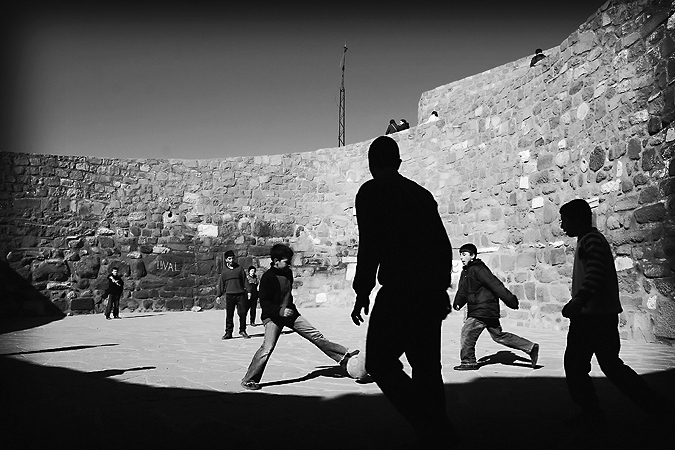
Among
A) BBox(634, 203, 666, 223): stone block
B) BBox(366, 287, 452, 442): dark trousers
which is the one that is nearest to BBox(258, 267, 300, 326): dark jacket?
BBox(366, 287, 452, 442): dark trousers

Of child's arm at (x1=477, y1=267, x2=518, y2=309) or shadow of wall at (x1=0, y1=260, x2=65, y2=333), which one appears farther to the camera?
shadow of wall at (x1=0, y1=260, x2=65, y2=333)

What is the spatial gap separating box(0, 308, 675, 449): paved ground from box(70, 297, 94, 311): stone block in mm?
6543

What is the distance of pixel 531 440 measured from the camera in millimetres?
3381

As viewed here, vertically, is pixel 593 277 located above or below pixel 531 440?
above

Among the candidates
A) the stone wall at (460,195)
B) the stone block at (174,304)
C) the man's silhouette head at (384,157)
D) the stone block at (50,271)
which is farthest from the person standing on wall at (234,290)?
the man's silhouette head at (384,157)

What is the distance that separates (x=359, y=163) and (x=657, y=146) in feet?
31.6

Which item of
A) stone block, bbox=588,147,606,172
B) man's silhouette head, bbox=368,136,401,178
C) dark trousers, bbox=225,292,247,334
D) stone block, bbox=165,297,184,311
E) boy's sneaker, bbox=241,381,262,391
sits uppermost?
stone block, bbox=588,147,606,172

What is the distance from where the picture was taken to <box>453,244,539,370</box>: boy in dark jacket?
5.79 meters

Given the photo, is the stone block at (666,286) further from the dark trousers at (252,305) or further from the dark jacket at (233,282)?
the dark trousers at (252,305)

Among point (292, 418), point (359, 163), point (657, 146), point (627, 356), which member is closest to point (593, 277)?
point (292, 418)

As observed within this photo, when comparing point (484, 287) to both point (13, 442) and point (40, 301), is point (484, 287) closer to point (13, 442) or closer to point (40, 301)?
point (13, 442)

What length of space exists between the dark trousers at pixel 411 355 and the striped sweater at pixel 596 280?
1010mm

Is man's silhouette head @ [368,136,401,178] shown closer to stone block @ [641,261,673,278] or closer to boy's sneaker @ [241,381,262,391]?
boy's sneaker @ [241,381,262,391]

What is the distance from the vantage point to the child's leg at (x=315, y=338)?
5.45 m
